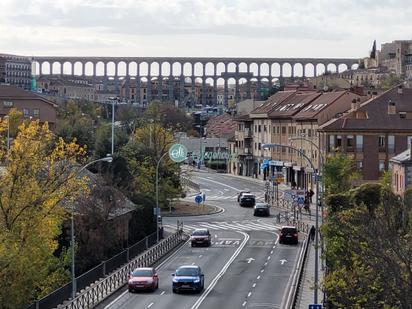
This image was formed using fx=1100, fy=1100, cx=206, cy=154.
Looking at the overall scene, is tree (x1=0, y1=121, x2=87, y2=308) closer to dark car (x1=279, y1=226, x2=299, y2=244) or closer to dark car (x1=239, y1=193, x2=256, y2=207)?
dark car (x1=279, y1=226, x2=299, y2=244)

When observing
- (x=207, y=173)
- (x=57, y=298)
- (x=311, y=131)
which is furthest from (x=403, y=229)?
(x=207, y=173)

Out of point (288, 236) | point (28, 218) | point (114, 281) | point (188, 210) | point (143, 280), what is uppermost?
point (28, 218)

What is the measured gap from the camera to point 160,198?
92.9 meters

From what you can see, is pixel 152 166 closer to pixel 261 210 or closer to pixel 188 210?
pixel 188 210

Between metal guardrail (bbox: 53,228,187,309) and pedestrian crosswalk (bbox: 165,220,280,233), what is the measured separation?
45.1 feet

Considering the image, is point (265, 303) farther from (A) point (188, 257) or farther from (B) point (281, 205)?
(B) point (281, 205)

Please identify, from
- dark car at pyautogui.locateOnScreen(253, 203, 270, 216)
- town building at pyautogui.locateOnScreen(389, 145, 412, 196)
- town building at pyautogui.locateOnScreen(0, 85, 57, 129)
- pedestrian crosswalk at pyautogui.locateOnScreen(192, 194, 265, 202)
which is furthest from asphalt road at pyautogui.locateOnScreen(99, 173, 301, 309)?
town building at pyautogui.locateOnScreen(0, 85, 57, 129)

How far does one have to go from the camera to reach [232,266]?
62.2m

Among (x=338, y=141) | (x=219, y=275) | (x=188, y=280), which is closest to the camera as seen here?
(x=188, y=280)

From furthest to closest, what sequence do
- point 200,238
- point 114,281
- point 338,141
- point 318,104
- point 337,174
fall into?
point 318,104
point 338,141
point 200,238
point 337,174
point 114,281

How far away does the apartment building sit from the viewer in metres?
102

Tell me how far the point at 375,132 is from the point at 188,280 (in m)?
54.7

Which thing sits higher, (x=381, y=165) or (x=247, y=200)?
(x=381, y=165)

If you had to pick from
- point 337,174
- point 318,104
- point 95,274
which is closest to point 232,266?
point 95,274
